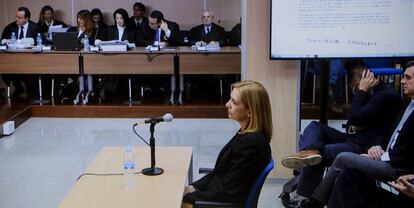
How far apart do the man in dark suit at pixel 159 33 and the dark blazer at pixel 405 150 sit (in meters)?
4.99

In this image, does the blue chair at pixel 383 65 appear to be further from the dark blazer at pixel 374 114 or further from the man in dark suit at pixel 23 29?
the man in dark suit at pixel 23 29

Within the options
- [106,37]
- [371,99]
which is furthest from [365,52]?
[106,37]

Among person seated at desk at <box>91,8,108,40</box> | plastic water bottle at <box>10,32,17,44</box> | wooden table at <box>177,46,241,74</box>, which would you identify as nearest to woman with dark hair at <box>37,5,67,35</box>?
plastic water bottle at <box>10,32,17,44</box>

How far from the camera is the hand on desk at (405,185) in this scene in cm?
286

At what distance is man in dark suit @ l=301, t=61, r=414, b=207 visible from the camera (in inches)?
122

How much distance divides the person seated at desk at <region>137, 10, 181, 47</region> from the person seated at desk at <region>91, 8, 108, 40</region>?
1.81ft

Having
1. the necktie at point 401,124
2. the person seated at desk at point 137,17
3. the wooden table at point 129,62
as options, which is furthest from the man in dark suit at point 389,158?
the person seated at desk at point 137,17

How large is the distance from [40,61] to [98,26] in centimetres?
150

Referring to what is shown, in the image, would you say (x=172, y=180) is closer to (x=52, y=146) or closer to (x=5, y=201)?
(x=5, y=201)

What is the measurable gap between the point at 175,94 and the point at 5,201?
3.59m

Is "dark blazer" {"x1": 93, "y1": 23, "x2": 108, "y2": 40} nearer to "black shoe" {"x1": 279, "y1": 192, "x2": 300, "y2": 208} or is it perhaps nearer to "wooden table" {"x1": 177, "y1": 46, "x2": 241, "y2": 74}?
"wooden table" {"x1": 177, "y1": 46, "x2": 241, "y2": 74}

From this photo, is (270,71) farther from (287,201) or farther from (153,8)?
(153,8)

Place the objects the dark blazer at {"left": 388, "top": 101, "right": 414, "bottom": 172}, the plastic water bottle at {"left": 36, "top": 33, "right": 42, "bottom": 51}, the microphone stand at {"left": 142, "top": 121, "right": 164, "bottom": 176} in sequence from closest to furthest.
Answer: the microphone stand at {"left": 142, "top": 121, "right": 164, "bottom": 176} < the dark blazer at {"left": 388, "top": 101, "right": 414, "bottom": 172} < the plastic water bottle at {"left": 36, "top": 33, "right": 42, "bottom": 51}

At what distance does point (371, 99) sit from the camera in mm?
3660
